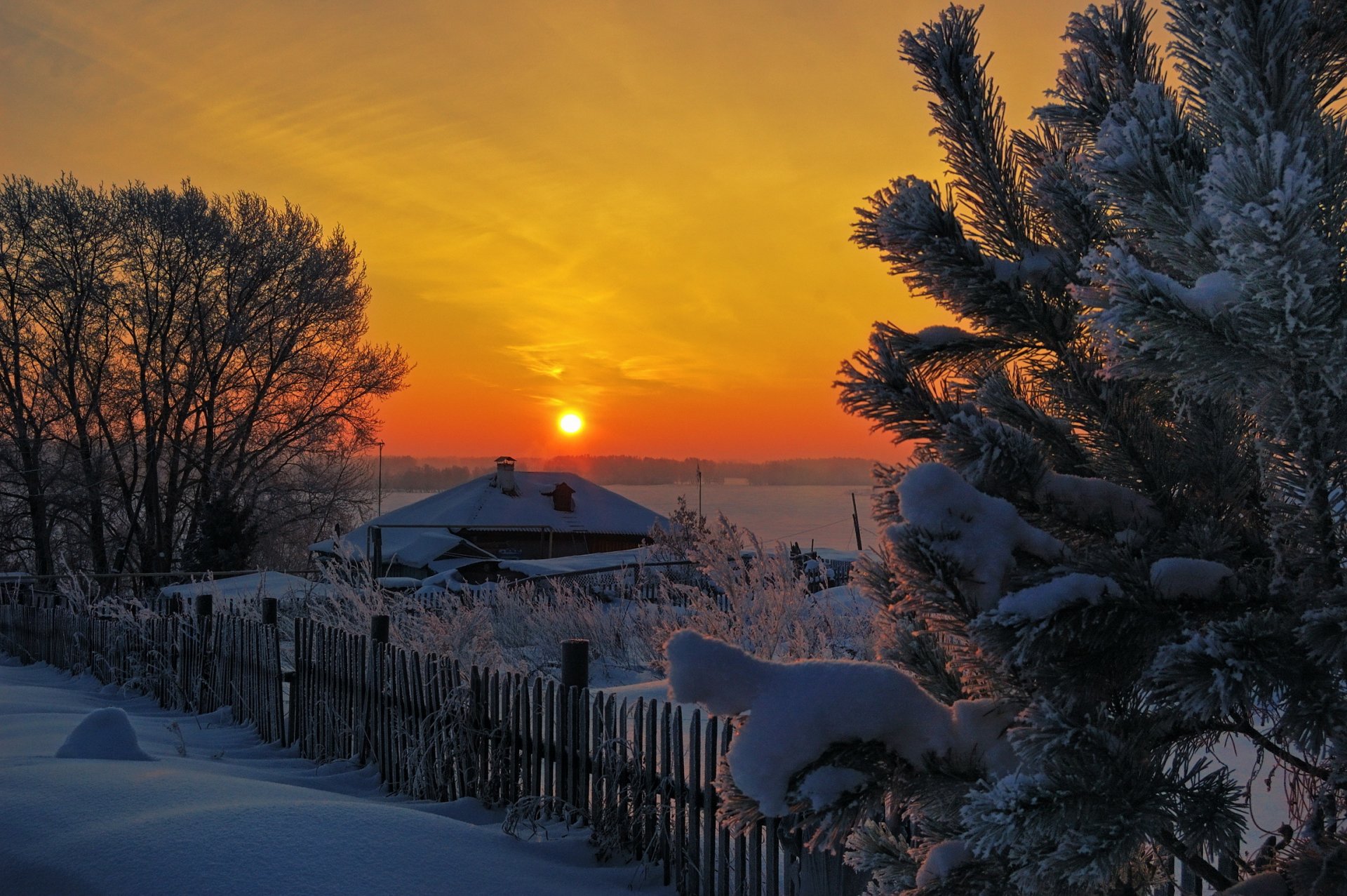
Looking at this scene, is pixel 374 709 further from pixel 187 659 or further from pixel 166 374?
pixel 166 374

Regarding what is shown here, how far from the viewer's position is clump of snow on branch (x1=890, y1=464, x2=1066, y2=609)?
1.31m

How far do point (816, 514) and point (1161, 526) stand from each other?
115923 millimetres

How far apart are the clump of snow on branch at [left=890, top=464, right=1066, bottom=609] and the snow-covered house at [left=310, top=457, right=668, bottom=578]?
32070 mm

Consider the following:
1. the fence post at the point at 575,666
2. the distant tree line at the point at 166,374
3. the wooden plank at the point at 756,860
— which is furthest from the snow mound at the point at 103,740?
the distant tree line at the point at 166,374

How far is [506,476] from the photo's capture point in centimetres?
3944

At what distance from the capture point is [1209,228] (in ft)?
3.99

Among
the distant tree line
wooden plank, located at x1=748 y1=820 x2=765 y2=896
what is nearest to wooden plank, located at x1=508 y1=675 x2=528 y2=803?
wooden plank, located at x1=748 y1=820 x2=765 y2=896

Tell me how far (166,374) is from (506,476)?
15642 millimetres

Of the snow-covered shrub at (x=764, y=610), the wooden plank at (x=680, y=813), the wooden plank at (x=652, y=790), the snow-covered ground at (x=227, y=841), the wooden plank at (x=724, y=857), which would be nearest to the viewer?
Result: the snow-covered ground at (x=227, y=841)

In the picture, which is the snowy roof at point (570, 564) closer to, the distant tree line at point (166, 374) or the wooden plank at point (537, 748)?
the distant tree line at point (166, 374)

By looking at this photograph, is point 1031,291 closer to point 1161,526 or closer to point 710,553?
point 1161,526

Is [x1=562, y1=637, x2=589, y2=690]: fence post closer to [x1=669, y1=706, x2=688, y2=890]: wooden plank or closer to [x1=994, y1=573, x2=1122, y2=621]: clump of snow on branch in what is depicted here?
[x1=669, y1=706, x2=688, y2=890]: wooden plank

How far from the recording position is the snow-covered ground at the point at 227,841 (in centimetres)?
346

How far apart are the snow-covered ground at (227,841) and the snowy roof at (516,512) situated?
1117 inches
